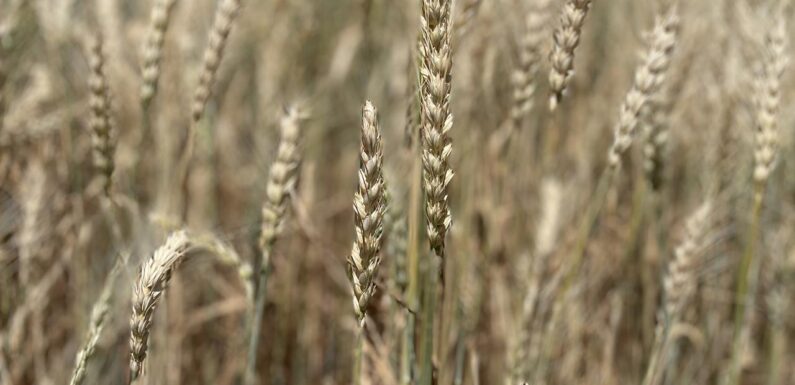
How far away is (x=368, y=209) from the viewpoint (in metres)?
0.79

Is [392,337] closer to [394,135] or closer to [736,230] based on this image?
[736,230]

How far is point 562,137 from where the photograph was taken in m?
2.41

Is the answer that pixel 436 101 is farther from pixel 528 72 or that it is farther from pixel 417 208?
pixel 528 72

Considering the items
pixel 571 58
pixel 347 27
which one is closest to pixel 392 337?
pixel 571 58

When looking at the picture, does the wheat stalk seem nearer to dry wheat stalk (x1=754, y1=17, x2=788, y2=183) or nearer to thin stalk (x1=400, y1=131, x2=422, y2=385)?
thin stalk (x1=400, y1=131, x2=422, y2=385)

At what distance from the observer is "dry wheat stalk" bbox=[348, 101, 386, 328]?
0.77 meters

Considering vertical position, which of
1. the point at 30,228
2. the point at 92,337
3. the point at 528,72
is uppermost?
the point at 528,72

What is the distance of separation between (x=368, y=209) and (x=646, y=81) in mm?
463

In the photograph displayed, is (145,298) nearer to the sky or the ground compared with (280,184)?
nearer to the ground

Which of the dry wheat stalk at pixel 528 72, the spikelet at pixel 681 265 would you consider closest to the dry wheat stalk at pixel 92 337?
the dry wheat stalk at pixel 528 72

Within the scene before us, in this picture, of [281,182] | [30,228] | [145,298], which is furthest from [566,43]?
[30,228]

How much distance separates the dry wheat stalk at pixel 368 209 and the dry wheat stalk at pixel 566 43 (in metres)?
0.32

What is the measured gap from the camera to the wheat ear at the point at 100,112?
3.89 ft

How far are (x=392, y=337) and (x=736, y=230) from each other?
3.40 feet
